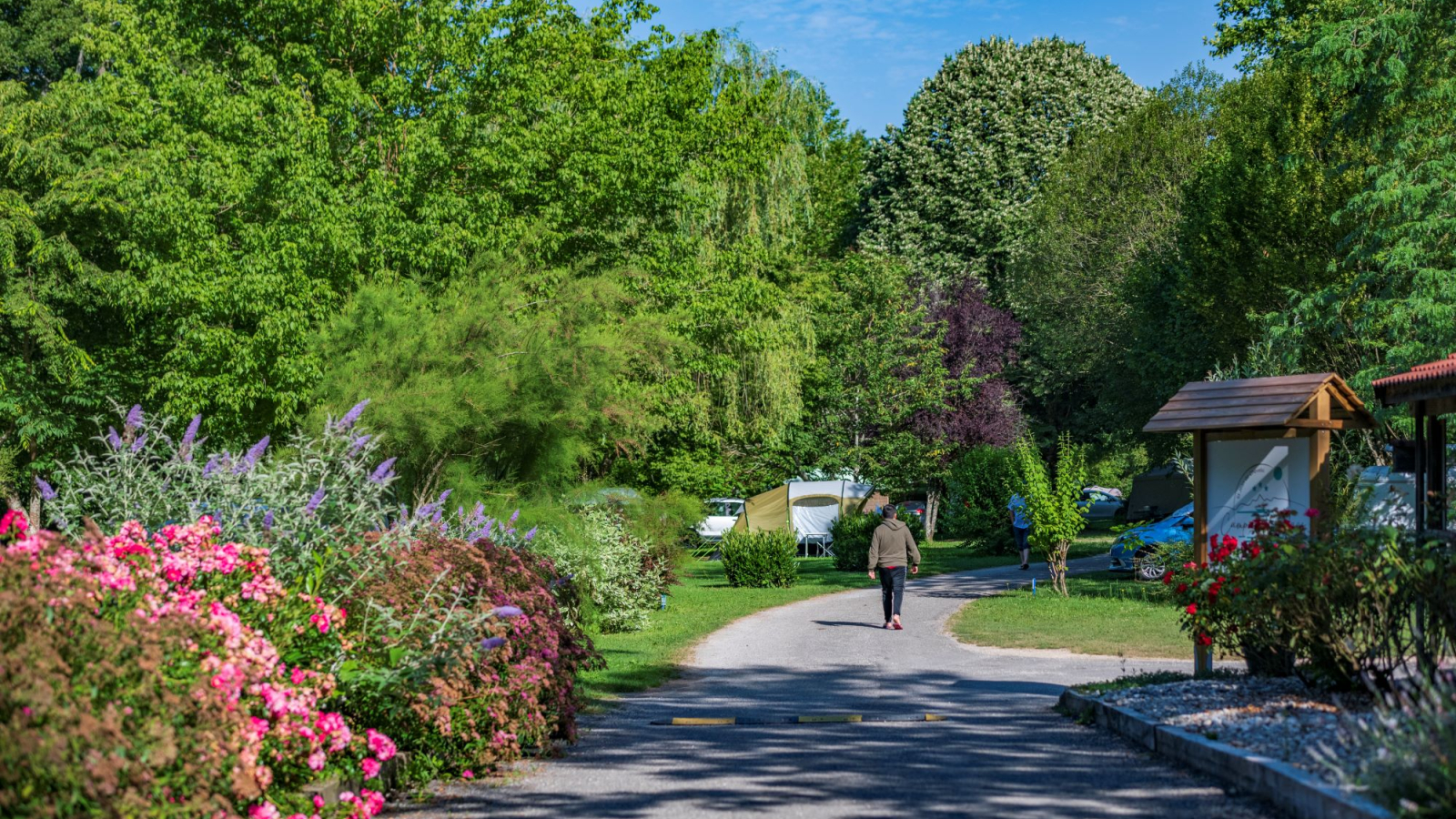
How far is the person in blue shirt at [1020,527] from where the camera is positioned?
31.4 meters

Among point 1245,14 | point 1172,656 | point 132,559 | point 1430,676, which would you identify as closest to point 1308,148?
point 1245,14

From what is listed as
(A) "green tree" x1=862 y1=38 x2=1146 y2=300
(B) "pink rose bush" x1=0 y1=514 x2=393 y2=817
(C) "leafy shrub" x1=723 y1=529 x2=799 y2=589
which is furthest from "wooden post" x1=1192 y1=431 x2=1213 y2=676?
(A) "green tree" x1=862 y1=38 x2=1146 y2=300

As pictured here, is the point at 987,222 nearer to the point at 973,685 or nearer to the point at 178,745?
the point at 973,685

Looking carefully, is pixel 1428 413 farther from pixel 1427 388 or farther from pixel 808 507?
pixel 808 507

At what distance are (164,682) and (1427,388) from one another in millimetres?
11412

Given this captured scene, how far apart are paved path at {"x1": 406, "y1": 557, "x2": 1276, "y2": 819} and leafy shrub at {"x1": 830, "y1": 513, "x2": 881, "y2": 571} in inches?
676

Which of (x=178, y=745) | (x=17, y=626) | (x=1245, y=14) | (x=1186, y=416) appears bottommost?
(x=178, y=745)

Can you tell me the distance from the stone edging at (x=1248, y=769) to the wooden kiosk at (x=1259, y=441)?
10.9 ft

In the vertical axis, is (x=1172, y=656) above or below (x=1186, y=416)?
below

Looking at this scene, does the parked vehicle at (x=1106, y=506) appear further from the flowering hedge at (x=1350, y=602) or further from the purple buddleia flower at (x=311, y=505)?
the purple buddleia flower at (x=311, y=505)

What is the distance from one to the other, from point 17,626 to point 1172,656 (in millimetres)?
12484

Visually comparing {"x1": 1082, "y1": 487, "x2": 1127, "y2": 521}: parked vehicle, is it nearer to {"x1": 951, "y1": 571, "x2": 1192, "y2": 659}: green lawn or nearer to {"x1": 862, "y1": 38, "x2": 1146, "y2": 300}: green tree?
{"x1": 862, "y1": 38, "x2": 1146, "y2": 300}: green tree

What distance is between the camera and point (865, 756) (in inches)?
328

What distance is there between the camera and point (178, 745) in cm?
482
